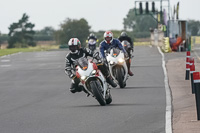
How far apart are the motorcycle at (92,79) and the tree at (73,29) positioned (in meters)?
86.8

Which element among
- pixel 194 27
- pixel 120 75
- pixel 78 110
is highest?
pixel 120 75

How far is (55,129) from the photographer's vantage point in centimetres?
1242

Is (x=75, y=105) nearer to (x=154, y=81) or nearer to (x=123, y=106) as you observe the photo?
(x=123, y=106)

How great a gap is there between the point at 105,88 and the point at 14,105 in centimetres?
248

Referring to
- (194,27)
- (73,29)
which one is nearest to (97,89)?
(73,29)

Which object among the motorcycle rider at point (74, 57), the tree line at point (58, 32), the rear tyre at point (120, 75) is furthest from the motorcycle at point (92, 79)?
the tree line at point (58, 32)

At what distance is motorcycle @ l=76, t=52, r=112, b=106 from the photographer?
51.3ft

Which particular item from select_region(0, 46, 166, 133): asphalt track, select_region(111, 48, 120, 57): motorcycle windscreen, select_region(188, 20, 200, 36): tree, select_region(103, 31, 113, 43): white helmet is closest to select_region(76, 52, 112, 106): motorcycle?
select_region(0, 46, 166, 133): asphalt track

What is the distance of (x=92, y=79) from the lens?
15.7 m

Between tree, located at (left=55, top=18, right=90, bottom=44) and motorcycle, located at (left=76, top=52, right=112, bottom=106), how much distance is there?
285ft

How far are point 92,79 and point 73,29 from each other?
93.7 metres

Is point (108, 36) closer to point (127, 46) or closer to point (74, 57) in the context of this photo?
point (74, 57)

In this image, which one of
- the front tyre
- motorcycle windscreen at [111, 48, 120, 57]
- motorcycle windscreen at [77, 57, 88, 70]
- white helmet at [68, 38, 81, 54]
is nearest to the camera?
the front tyre

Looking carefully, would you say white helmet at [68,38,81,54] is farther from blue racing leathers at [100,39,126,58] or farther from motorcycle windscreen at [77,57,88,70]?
blue racing leathers at [100,39,126,58]
